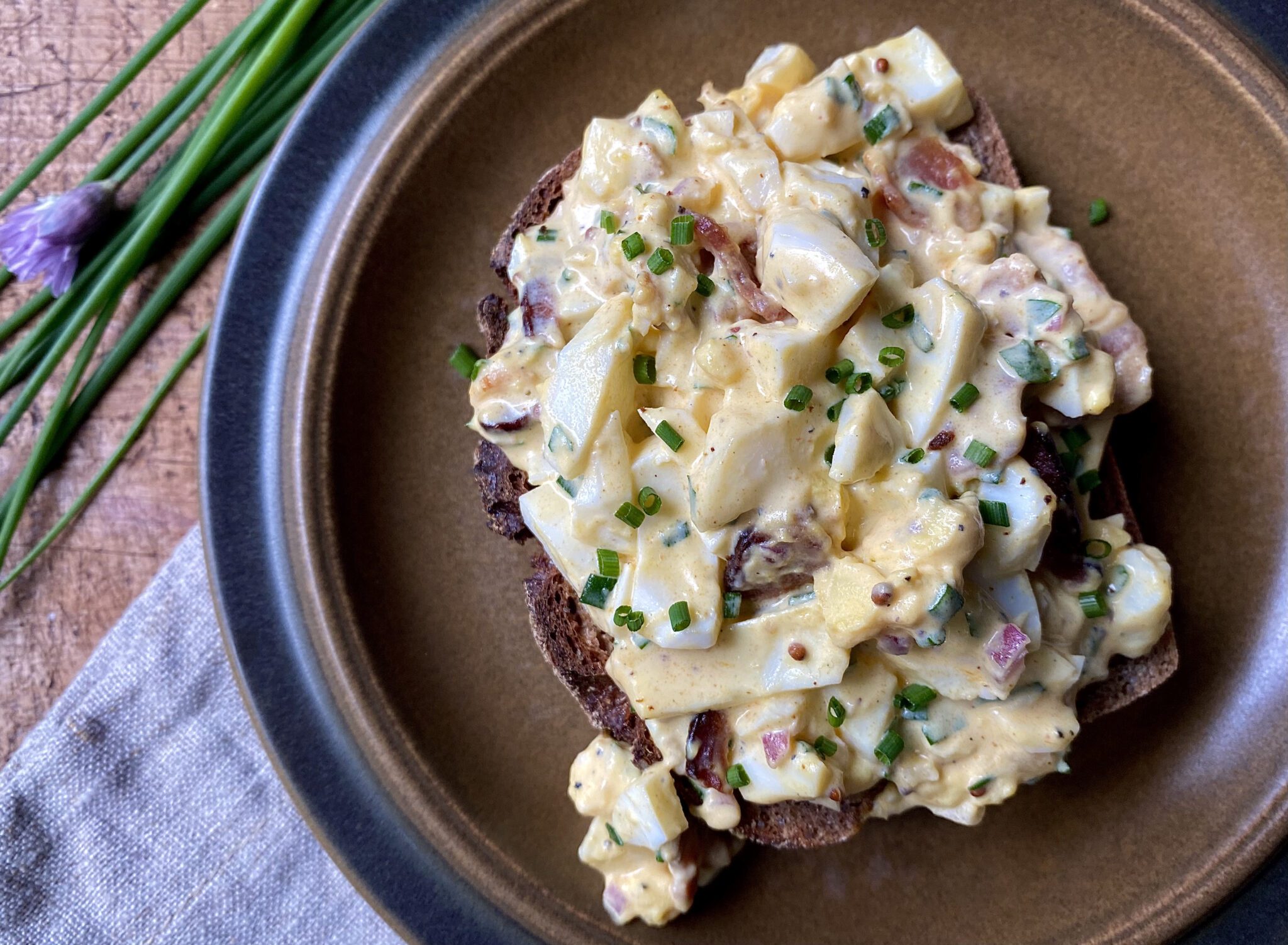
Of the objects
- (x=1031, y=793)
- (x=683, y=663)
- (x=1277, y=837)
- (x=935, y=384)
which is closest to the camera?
(x=935, y=384)

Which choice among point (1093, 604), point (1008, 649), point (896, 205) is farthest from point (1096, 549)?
point (896, 205)

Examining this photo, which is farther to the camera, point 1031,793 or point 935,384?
point 1031,793

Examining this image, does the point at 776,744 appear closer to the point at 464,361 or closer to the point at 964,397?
the point at 964,397

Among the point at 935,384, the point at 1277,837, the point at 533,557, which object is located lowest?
the point at 1277,837

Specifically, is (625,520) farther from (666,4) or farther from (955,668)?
(666,4)

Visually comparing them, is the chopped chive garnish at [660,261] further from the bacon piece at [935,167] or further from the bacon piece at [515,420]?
the bacon piece at [935,167]

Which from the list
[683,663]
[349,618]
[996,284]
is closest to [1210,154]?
[996,284]
